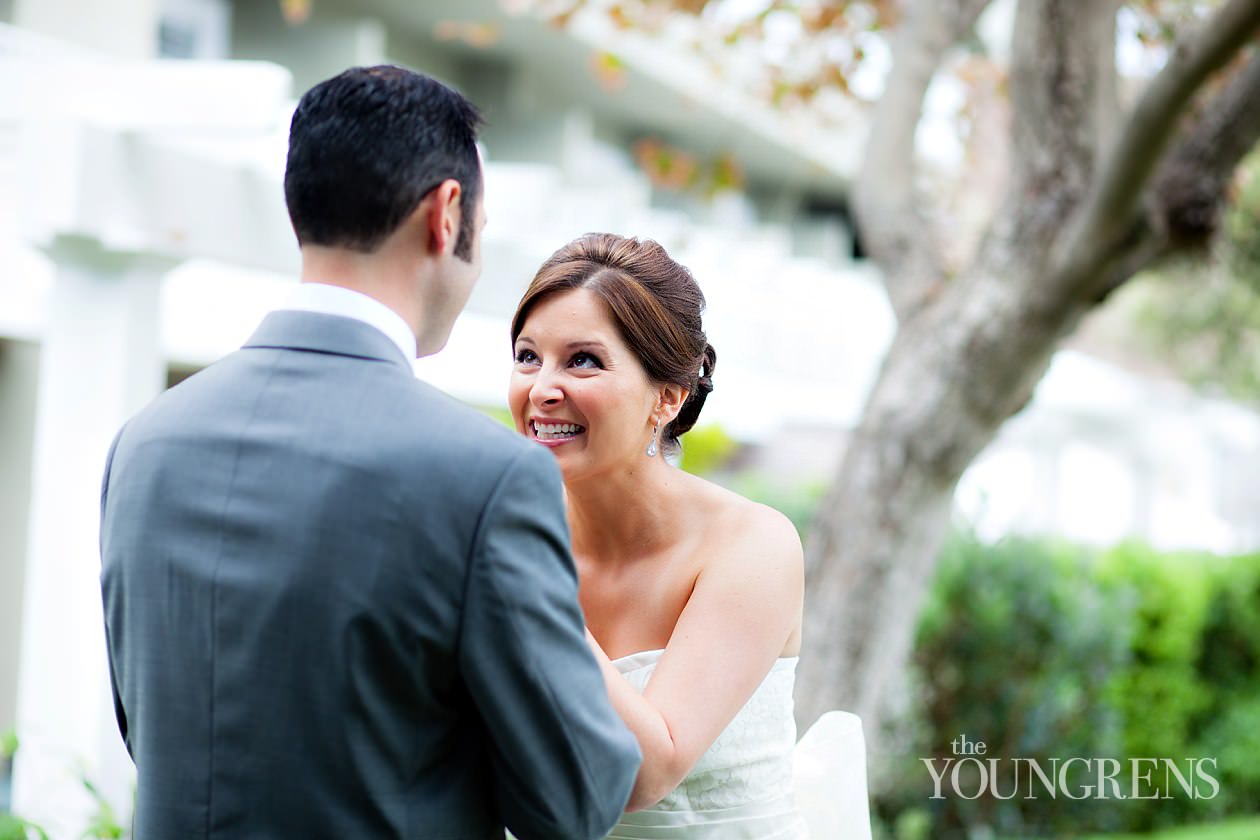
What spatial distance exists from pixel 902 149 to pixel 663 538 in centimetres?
363

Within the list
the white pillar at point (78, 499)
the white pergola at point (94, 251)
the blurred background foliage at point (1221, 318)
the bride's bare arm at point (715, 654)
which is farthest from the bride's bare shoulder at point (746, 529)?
the blurred background foliage at point (1221, 318)

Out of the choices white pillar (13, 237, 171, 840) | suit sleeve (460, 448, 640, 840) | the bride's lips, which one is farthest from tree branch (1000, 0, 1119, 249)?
suit sleeve (460, 448, 640, 840)

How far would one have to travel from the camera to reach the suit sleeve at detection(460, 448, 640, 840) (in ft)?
5.19

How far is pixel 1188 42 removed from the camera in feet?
13.7

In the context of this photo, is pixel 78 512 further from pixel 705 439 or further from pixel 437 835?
pixel 705 439

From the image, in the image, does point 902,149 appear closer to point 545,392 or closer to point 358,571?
point 545,392

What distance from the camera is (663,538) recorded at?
265 centimetres

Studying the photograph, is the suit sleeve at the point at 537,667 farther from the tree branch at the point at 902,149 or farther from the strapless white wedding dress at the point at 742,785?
the tree branch at the point at 902,149

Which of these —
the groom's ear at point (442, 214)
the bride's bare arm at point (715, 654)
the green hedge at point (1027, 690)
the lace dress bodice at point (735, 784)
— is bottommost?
the green hedge at point (1027, 690)

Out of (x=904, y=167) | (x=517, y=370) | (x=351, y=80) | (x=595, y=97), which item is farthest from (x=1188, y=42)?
(x=595, y=97)

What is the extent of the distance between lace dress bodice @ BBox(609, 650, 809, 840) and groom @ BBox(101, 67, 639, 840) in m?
0.89

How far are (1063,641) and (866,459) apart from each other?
3.39 metres

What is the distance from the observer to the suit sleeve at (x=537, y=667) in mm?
1583

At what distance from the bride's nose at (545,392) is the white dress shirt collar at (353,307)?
0.60 m
